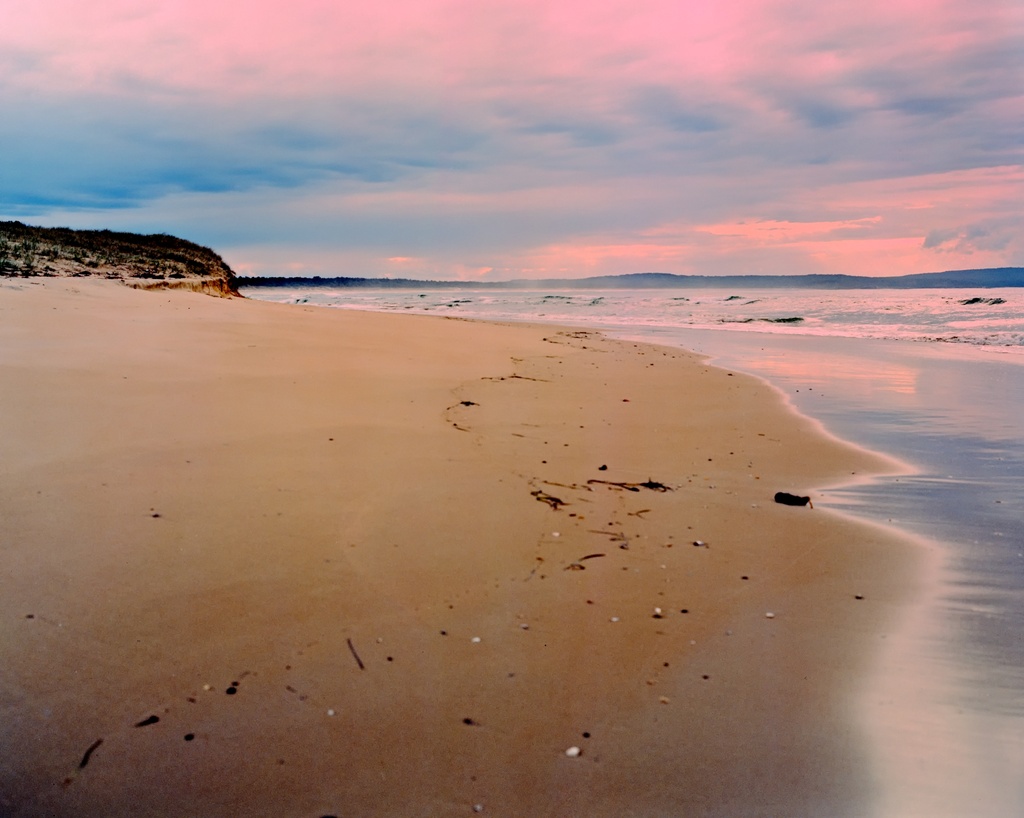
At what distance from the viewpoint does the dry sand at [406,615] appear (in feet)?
6.09

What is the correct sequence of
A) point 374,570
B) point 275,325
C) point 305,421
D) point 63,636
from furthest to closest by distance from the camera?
point 275,325, point 305,421, point 374,570, point 63,636

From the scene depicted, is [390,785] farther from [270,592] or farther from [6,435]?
[6,435]

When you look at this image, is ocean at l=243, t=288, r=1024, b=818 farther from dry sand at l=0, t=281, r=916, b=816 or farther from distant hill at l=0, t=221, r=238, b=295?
distant hill at l=0, t=221, r=238, b=295

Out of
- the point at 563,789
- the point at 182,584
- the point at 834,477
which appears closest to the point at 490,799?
the point at 563,789

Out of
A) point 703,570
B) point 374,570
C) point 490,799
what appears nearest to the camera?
point 490,799

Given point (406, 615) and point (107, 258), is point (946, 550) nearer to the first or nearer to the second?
point (406, 615)

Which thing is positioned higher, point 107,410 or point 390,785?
point 107,410

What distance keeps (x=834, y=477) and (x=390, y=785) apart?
13.4ft

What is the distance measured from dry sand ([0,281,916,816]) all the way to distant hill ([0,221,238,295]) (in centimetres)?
931

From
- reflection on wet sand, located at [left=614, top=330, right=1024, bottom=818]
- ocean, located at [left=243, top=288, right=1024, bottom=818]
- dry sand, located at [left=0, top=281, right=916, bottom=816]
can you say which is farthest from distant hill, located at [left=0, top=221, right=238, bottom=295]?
reflection on wet sand, located at [left=614, top=330, right=1024, bottom=818]

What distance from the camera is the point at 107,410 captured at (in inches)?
185

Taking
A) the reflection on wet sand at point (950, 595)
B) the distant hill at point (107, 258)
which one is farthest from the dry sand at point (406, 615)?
the distant hill at point (107, 258)

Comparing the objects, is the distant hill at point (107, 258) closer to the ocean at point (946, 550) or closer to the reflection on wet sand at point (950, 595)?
the ocean at point (946, 550)

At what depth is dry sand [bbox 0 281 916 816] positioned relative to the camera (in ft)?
6.09
